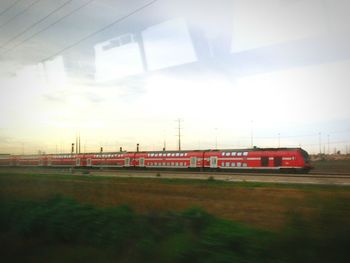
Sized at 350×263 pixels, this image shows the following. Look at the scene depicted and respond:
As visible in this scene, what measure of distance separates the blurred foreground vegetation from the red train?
2465cm

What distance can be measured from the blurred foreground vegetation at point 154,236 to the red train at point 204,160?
24.7 m

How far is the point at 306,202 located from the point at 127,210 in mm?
4684

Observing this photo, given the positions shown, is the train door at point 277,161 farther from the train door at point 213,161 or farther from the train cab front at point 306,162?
the train door at point 213,161

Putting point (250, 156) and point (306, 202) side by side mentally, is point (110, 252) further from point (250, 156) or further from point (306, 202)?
point (250, 156)

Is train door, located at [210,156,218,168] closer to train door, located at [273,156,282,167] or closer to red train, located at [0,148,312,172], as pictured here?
red train, located at [0,148,312,172]

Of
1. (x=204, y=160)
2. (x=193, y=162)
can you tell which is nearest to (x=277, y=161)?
(x=204, y=160)

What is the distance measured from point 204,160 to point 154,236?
148ft

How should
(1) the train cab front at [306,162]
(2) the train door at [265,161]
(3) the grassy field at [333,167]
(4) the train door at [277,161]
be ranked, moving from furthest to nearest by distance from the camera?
(3) the grassy field at [333,167] < (2) the train door at [265,161] < (4) the train door at [277,161] < (1) the train cab front at [306,162]

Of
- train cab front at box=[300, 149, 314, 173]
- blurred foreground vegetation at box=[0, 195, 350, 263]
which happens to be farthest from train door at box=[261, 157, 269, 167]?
blurred foreground vegetation at box=[0, 195, 350, 263]

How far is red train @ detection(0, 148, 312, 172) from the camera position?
44531 millimetres

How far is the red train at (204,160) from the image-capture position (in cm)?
4453

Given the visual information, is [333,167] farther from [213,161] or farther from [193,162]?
[193,162]

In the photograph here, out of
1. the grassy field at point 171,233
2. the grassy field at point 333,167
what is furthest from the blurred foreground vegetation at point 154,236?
the grassy field at point 333,167

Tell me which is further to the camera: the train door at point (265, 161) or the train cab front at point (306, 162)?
the train door at point (265, 161)
